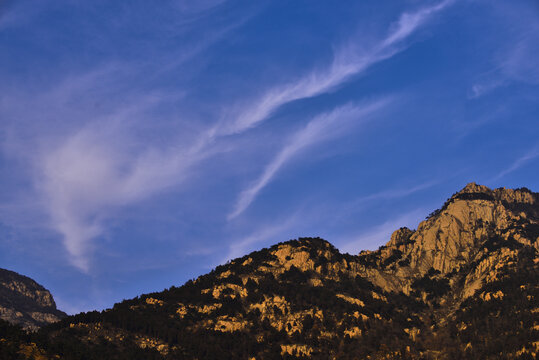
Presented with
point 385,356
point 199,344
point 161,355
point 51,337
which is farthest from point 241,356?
point 51,337

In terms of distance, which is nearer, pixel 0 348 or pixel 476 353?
pixel 0 348

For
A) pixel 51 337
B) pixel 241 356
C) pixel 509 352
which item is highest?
pixel 51 337

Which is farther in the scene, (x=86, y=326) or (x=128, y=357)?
(x=86, y=326)

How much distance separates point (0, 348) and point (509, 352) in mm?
150797

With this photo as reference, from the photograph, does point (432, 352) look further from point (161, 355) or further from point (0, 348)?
point (0, 348)

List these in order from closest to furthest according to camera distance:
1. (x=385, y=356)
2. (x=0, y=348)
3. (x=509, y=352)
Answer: (x=0, y=348) → (x=509, y=352) → (x=385, y=356)

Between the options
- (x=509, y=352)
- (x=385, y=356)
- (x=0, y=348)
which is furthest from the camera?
(x=385, y=356)

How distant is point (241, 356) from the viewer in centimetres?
19612

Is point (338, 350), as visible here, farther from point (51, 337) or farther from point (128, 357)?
point (51, 337)

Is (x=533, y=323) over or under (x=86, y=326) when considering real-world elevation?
under

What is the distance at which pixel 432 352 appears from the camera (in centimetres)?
19700

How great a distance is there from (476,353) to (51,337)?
141 meters

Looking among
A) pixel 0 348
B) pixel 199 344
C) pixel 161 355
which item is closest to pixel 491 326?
pixel 199 344

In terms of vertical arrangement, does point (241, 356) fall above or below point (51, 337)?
below
